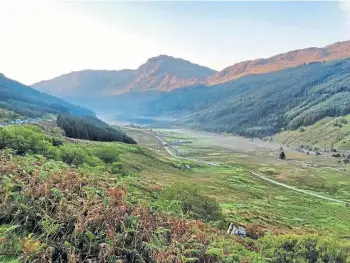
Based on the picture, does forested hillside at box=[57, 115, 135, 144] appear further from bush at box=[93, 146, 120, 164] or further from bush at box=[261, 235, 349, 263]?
bush at box=[261, 235, 349, 263]

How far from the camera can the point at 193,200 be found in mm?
37719

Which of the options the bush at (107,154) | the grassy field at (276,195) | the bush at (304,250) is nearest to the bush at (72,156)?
the grassy field at (276,195)

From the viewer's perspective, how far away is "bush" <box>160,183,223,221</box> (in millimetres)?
36781

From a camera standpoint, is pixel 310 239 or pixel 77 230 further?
pixel 310 239

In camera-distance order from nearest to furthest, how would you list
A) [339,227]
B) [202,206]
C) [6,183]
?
[6,183] < [202,206] < [339,227]

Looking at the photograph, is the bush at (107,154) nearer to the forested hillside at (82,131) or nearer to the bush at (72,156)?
the bush at (72,156)

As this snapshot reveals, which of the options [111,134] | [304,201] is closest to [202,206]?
[304,201]

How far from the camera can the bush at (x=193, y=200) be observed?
3678cm

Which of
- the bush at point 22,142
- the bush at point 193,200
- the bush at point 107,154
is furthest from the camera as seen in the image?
the bush at point 107,154

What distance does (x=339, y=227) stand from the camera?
2798 inches

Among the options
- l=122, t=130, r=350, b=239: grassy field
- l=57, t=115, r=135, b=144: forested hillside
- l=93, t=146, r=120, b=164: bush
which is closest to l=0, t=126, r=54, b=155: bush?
l=122, t=130, r=350, b=239: grassy field

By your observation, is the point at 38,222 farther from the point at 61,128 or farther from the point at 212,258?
the point at 61,128

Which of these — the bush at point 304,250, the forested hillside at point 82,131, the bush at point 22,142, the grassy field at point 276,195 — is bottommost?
the grassy field at point 276,195

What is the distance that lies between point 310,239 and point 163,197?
1872cm
